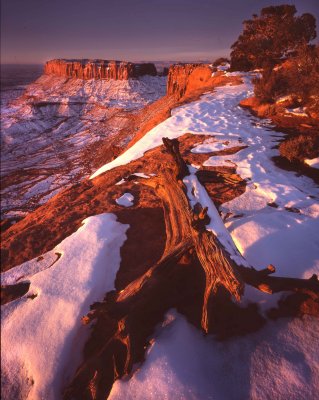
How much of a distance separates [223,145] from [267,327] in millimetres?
5915

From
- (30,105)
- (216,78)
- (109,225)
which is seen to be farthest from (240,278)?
(30,105)

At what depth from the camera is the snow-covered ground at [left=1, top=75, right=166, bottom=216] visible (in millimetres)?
24141

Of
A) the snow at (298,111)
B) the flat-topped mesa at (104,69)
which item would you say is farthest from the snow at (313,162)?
the flat-topped mesa at (104,69)

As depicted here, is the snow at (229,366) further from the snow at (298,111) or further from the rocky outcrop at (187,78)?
the rocky outcrop at (187,78)

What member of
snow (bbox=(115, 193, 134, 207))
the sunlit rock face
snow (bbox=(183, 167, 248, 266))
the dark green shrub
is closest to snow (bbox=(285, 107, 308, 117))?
snow (bbox=(183, 167, 248, 266))

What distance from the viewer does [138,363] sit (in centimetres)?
257

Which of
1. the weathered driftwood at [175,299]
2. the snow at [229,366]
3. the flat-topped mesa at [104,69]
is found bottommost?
the snow at [229,366]

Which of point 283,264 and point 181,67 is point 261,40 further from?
point 283,264

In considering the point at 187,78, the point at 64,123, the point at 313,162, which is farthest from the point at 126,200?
the point at 64,123

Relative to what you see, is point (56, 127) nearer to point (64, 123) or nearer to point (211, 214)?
point (64, 123)

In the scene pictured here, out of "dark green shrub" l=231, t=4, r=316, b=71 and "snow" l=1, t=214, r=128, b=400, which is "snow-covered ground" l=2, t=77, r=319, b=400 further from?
"dark green shrub" l=231, t=4, r=316, b=71

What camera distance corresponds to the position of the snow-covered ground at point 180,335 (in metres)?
2.39

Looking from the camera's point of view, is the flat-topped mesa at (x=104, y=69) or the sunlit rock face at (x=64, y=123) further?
the flat-topped mesa at (x=104, y=69)

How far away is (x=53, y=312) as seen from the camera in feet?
9.53
